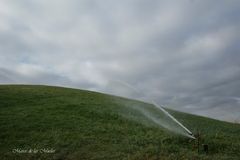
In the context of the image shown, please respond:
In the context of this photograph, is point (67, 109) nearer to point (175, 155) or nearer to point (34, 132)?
point (34, 132)

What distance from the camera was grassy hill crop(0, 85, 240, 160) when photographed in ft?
84.7

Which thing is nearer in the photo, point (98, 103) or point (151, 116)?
point (151, 116)

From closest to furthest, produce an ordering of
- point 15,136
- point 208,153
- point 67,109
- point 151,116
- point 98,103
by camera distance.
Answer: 1. point 208,153
2. point 15,136
3. point 67,109
4. point 151,116
5. point 98,103

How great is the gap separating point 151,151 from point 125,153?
70.1 inches

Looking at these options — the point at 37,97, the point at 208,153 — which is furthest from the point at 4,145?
the point at 37,97

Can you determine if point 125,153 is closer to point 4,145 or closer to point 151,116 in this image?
point 4,145

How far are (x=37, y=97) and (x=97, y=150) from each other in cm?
2524

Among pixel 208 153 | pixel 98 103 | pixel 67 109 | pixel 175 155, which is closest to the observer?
pixel 175 155

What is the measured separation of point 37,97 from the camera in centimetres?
5016

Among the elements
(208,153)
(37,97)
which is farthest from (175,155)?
(37,97)

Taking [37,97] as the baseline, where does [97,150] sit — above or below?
below

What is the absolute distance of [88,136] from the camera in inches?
1221

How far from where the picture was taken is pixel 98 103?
48719 mm

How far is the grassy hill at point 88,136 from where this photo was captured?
2581 cm
